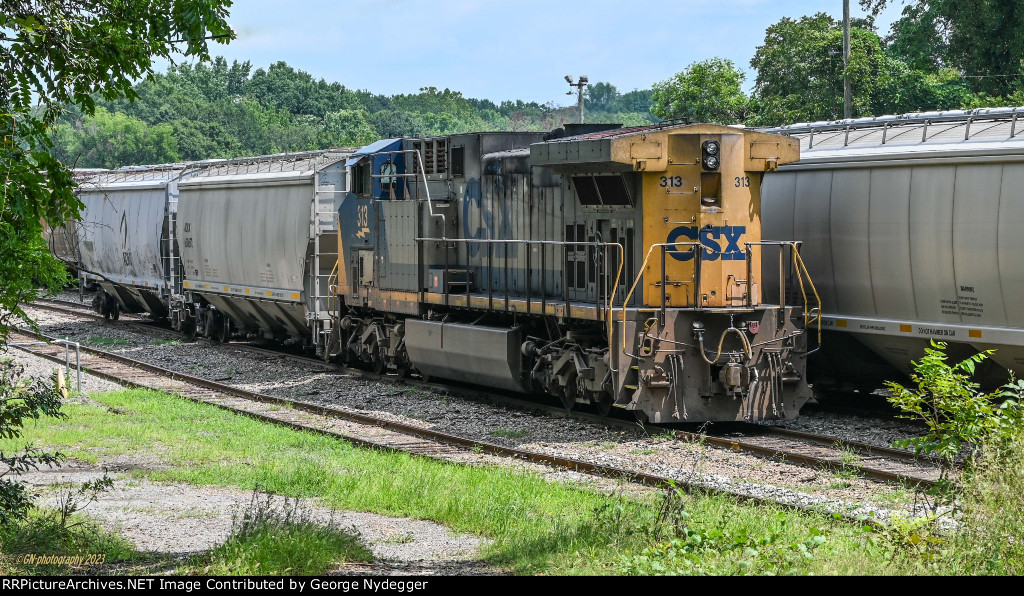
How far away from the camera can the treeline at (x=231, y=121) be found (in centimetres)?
9444

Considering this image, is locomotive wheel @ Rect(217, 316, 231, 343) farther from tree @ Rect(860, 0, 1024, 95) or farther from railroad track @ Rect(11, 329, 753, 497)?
tree @ Rect(860, 0, 1024, 95)

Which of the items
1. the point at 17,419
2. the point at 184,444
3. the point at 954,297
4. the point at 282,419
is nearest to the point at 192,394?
the point at 282,419

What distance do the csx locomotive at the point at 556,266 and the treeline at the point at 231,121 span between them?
180 feet

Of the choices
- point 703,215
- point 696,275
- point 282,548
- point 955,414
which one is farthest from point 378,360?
point 955,414

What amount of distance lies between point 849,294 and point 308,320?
1090cm

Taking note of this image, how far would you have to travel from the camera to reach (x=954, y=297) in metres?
13.2

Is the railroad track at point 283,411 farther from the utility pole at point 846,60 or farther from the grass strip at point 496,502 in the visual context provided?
the utility pole at point 846,60

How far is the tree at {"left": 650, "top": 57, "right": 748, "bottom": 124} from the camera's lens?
1507 inches

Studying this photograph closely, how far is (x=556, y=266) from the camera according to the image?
606 inches

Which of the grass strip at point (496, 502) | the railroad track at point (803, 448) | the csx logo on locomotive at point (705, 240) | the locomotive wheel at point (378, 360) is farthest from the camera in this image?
the locomotive wheel at point (378, 360)

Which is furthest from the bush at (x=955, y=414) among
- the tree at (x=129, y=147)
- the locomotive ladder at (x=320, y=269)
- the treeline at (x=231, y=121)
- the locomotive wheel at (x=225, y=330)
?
the tree at (x=129, y=147)

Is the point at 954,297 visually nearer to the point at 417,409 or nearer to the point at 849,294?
the point at 849,294

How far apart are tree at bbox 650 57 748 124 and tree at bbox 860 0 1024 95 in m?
7.08

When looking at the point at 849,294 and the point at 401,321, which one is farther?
the point at 401,321
